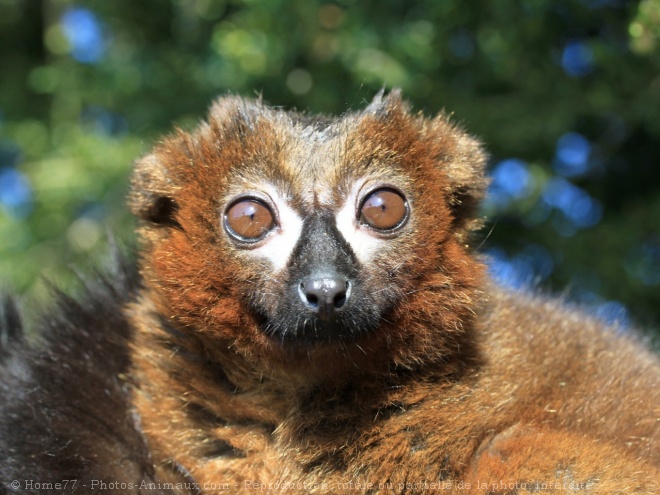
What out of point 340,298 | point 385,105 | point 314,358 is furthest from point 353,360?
point 385,105

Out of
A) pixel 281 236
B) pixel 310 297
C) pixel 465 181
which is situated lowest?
pixel 310 297

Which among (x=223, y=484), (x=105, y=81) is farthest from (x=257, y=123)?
(x=105, y=81)

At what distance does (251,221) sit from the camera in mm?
2109

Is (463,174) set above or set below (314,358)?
above

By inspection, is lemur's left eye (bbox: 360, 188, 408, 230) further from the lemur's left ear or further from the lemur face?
the lemur's left ear

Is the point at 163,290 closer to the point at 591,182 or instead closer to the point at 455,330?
the point at 455,330

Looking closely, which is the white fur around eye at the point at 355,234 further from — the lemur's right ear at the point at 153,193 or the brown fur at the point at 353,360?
the lemur's right ear at the point at 153,193

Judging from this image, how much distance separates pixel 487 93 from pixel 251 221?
7.16 feet

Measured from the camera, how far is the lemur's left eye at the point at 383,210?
2.13 meters

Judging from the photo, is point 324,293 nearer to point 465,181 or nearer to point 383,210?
point 383,210

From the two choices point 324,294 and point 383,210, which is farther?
point 383,210

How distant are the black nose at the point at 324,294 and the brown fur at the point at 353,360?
0.11 metres

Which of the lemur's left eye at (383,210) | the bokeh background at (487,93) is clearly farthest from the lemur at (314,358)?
the bokeh background at (487,93)

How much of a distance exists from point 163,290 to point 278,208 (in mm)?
396
